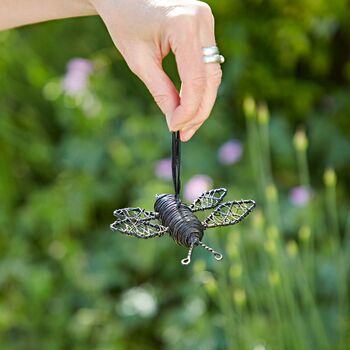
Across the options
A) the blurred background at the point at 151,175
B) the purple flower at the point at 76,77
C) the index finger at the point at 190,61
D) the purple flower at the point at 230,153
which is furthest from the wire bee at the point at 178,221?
the purple flower at the point at 76,77

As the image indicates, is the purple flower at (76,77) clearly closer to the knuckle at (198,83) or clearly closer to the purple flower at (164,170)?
the purple flower at (164,170)

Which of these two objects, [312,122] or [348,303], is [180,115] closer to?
[348,303]

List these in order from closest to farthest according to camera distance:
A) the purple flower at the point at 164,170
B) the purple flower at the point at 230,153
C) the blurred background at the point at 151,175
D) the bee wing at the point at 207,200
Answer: the bee wing at the point at 207,200 → the blurred background at the point at 151,175 → the purple flower at the point at 164,170 → the purple flower at the point at 230,153

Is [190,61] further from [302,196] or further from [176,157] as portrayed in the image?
[302,196]

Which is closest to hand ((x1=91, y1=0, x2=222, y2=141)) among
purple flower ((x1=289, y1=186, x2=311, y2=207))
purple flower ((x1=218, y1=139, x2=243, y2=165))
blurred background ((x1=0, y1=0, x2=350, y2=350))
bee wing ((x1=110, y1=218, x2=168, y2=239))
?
bee wing ((x1=110, y1=218, x2=168, y2=239))

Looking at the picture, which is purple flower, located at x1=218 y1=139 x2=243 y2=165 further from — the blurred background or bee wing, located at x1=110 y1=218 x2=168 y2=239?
bee wing, located at x1=110 y1=218 x2=168 y2=239

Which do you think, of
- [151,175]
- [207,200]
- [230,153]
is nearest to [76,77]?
[151,175]

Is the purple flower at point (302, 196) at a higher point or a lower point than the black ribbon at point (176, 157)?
lower
